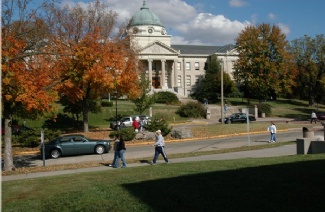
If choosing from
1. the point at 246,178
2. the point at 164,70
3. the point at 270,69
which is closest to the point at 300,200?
the point at 246,178

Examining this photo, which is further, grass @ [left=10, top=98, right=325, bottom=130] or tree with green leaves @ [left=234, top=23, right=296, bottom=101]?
tree with green leaves @ [left=234, top=23, right=296, bottom=101]

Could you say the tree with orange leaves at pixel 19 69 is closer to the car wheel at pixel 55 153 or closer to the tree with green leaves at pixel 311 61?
the car wheel at pixel 55 153

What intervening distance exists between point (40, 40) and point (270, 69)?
164 ft

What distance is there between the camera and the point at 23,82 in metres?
16.6

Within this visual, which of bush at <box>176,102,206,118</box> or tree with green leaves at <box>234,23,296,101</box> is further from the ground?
tree with green leaves at <box>234,23,296,101</box>

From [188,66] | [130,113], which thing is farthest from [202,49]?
[130,113]

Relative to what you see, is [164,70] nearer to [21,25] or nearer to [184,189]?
[21,25]

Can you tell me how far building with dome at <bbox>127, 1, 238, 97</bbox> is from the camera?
8688 cm

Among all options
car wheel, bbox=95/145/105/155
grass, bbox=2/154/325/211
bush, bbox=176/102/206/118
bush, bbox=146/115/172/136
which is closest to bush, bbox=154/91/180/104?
bush, bbox=176/102/206/118

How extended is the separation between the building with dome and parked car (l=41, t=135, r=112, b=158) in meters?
60.0

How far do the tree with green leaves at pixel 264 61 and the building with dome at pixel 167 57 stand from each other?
22.3 m

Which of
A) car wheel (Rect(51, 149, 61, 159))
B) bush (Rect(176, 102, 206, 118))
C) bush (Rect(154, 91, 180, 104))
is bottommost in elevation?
car wheel (Rect(51, 149, 61, 159))

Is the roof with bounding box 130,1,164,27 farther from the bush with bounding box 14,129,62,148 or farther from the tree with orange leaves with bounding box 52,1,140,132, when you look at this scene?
the bush with bounding box 14,129,62,148

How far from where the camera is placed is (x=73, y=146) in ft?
79.0
